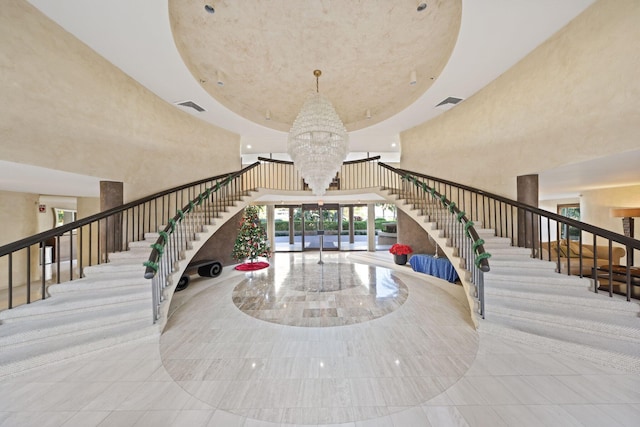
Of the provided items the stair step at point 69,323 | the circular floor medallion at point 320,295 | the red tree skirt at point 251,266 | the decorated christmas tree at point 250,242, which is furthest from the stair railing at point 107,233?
the circular floor medallion at point 320,295

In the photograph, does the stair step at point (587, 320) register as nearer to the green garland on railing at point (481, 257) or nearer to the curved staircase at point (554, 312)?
the curved staircase at point (554, 312)

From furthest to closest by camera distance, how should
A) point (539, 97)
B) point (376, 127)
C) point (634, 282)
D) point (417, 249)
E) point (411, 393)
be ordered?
point (417, 249), point (376, 127), point (634, 282), point (539, 97), point (411, 393)

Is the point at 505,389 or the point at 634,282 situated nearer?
the point at 505,389

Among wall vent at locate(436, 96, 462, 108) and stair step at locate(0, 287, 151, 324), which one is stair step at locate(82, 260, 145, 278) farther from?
wall vent at locate(436, 96, 462, 108)

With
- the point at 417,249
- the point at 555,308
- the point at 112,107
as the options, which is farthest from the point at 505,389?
the point at 112,107

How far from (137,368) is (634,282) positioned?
A: 8.02m

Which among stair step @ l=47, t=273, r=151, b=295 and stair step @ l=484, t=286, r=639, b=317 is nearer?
stair step @ l=484, t=286, r=639, b=317

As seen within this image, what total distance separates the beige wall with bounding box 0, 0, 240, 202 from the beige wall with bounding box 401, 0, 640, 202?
20.8 ft

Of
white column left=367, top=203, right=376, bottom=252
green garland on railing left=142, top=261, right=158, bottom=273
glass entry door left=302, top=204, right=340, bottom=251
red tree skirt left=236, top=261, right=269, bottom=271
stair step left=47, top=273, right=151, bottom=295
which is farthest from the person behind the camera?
glass entry door left=302, top=204, right=340, bottom=251

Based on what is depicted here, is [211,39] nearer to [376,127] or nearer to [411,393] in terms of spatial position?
[376,127]

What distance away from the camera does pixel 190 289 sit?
5.62m

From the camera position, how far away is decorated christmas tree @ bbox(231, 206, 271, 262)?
23.7 ft

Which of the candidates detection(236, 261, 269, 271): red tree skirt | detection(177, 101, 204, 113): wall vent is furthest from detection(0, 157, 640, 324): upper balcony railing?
detection(236, 261, 269, 271): red tree skirt

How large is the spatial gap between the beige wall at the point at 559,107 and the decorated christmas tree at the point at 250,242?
5.86 metres
